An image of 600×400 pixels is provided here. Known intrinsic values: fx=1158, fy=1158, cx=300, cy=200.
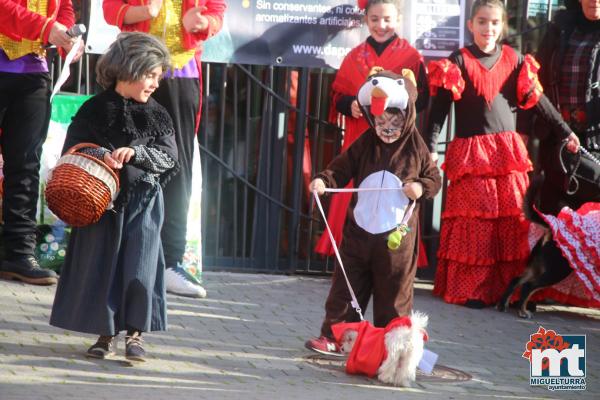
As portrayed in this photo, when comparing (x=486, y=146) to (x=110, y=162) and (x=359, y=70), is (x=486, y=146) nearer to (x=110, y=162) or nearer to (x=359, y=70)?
(x=359, y=70)

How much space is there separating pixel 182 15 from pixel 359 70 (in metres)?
1.42

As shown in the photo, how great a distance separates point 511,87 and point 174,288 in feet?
8.91

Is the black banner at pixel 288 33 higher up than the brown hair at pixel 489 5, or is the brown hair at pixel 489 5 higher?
the brown hair at pixel 489 5

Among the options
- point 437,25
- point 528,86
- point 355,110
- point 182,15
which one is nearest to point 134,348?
point 182,15

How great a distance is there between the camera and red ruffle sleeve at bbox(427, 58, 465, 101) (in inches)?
311

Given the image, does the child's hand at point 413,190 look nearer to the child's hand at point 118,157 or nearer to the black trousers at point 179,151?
the child's hand at point 118,157

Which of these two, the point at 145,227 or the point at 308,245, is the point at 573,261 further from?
the point at 145,227

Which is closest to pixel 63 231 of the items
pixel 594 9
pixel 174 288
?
pixel 174 288

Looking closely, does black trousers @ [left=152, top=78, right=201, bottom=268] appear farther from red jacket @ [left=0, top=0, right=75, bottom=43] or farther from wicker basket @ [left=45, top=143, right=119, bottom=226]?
wicker basket @ [left=45, top=143, right=119, bottom=226]

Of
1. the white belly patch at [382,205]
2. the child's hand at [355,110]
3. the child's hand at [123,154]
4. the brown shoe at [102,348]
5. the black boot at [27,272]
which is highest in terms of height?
the child's hand at [355,110]

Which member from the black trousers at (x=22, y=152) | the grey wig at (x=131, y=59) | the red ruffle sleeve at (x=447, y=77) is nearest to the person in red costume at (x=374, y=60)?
the red ruffle sleeve at (x=447, y=77)

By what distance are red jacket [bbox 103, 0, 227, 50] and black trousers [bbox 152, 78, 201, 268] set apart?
0.27 meters

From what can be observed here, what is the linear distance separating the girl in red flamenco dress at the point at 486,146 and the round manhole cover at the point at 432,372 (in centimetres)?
194

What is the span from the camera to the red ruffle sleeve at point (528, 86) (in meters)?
7.94
